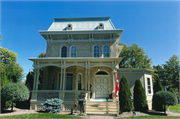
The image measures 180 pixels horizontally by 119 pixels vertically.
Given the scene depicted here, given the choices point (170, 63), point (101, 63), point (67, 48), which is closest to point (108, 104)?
point (101, 63)

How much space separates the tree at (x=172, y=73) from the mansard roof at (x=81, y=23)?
19656 mm

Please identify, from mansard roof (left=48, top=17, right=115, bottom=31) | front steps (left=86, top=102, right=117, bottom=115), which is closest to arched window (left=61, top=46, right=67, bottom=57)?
mansard roof (left=48, top=17, right=115, bottom=31)

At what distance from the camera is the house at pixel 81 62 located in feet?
39.5

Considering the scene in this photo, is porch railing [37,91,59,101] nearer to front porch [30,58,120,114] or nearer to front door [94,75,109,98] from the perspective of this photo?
front porch [30,58,120,114]

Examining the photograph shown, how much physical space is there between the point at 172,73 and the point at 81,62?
23.7 meters

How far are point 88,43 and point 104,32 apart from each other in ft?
7.41

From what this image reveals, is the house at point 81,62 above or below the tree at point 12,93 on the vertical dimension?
above

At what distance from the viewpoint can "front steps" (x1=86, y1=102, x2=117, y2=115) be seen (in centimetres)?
983

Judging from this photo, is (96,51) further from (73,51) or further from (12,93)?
(12,93)

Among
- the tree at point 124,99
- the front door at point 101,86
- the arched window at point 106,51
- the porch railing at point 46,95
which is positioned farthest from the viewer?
the arched window at point 106,51

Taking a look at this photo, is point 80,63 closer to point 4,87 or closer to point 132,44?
point 4,87

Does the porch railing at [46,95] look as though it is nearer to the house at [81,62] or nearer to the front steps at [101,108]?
the house at [81,62]

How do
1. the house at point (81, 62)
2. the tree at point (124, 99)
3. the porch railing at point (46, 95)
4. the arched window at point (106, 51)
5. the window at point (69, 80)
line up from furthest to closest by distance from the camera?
the arched window at point (106, 51)
the window at point (69, 80)
the house at point (81, 62)
the porch railing at point (46, 95)
the tree at point (124, 99)

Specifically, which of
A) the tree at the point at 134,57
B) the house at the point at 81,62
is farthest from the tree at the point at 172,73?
the house at the point at 81,62
